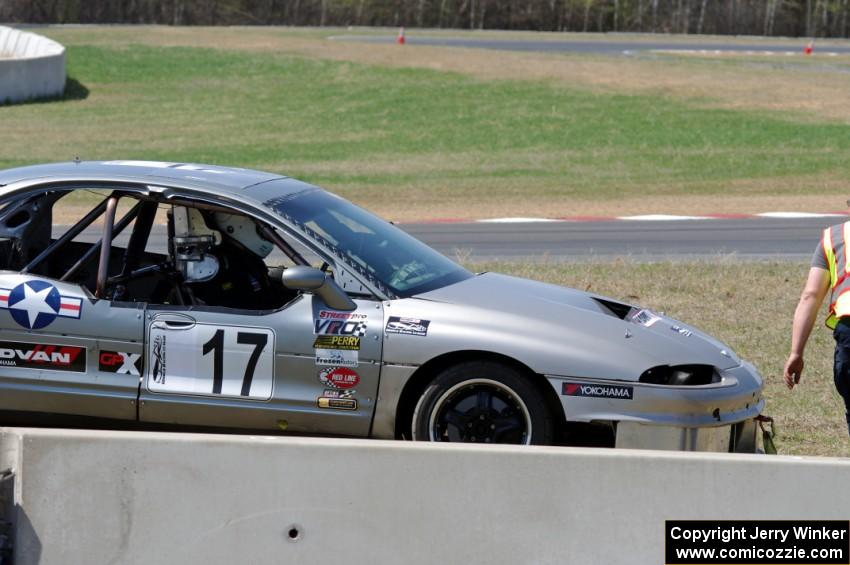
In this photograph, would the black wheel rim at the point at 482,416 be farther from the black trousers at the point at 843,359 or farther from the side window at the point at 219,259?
the black trousers at the point at 843,359

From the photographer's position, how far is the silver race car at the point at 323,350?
5.55 meters

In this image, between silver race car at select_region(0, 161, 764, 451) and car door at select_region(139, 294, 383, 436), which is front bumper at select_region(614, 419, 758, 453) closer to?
silver race car at select_region(0, 161, 764, 451)

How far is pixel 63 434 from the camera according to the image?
4.37 meters

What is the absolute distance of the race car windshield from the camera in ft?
19.8

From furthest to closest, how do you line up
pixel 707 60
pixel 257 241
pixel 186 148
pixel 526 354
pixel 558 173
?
pixel 707 60 < pixel 186 148 < pixel 558 173 < pixel 257 241 < pixel 526 354

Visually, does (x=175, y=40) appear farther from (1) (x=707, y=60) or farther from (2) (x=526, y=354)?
(2) (x=526, y=354)

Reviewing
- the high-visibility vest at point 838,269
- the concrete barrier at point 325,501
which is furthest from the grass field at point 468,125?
the concrete barrier at point 325,501

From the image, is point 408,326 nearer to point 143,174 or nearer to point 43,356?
point 143,174

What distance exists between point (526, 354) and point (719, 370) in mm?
990

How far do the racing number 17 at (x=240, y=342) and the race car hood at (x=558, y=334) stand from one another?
62 centimetres

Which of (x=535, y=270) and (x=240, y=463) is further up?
(x=240, y=463)

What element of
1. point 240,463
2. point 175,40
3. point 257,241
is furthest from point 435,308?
point 175,40

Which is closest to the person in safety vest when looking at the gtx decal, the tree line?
the gtx decal

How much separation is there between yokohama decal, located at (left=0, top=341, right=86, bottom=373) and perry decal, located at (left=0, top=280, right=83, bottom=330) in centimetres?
10
